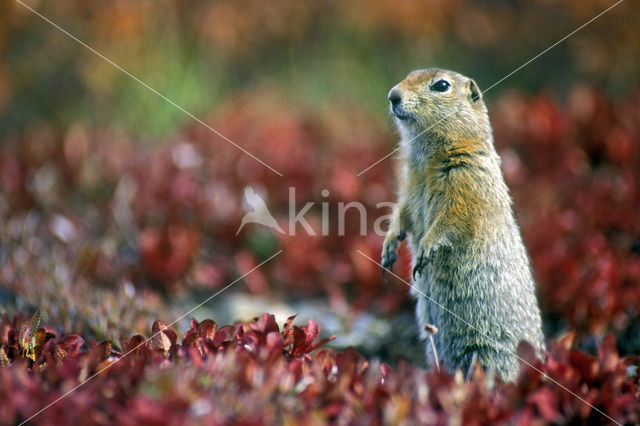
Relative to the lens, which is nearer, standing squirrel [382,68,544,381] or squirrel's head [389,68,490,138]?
standing squirrel [382,68,544,381]

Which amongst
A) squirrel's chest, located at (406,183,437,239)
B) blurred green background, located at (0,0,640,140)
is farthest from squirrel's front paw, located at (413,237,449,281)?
blurred green background, located at (0,0,640,140)

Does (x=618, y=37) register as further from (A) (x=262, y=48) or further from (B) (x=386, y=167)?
(A) (x=262, y=48)

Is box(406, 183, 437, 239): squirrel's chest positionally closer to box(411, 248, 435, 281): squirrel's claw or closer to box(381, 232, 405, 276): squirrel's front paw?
box(381, 232, 405, 276): squirrel's front paw

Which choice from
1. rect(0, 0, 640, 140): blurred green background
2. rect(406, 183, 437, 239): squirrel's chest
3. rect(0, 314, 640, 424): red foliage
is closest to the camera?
rect(0, 314, 640, 424): red foliage

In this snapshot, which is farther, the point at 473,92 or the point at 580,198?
the point at 580,198

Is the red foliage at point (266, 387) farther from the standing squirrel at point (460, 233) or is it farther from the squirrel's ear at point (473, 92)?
the squirrel's ear at point (473, 92)

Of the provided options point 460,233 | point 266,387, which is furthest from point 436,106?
point 266,387

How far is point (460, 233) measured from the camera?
2969 millimetres

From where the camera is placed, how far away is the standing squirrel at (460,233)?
2941 millimetres

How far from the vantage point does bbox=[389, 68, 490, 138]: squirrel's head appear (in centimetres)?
325

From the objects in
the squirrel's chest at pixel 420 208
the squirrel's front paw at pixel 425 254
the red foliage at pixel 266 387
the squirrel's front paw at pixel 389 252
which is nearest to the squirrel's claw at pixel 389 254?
the squirrel's front paw at pixel 389 252

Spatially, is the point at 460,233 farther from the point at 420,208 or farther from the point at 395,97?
the point at 395,97

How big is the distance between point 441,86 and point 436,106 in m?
0.12

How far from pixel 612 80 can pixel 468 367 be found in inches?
243
